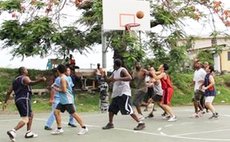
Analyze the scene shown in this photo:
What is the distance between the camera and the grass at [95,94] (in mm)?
21547

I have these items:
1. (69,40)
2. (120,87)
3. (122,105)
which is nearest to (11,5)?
(69,40)

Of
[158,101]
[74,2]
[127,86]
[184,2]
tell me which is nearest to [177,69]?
[184,2]

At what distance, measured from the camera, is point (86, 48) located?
25.4 m

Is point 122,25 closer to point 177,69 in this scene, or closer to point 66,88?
point 177,69

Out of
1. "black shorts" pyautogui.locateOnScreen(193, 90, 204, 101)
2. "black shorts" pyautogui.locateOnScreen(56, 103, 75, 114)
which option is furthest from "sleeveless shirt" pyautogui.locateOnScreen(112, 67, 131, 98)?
"black shorts" pyautogui.locateOnScreen(193, 90, 204, 101)

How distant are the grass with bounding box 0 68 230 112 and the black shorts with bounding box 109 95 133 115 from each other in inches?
332

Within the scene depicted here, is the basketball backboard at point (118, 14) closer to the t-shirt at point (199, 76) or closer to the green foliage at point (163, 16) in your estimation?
the green foliage at point (163, 16)

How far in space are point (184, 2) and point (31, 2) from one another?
7522 millimetres

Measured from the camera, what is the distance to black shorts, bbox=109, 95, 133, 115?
12117 millimetres

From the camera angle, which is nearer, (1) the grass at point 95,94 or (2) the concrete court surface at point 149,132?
(2) the concrete court surface at point 149,132

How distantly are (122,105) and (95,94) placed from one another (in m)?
12.8

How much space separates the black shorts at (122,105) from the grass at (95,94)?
8429mm

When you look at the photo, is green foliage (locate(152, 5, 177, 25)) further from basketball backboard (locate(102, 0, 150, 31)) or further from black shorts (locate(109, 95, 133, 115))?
black shorts (locate(109, 95, 133, 115))

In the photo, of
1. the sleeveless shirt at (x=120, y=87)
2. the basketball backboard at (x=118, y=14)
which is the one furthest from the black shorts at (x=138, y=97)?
the basketball backboard at (x=118, y=14)
